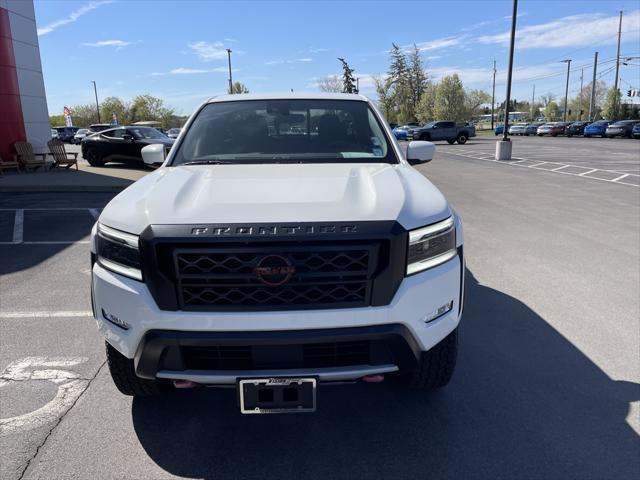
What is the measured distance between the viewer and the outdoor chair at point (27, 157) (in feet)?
53.9

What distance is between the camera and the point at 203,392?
3.24m

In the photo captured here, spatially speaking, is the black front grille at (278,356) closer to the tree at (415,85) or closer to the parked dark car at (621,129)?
the parked dark car at (621,129)

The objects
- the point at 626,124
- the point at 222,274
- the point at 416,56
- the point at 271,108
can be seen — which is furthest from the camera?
the point at 416,56

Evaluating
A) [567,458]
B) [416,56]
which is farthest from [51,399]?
[416,56]

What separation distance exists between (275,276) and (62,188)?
12.5 m

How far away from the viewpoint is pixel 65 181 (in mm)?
14047

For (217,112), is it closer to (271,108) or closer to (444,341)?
(271,108)

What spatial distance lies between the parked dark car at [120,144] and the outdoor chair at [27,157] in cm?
266

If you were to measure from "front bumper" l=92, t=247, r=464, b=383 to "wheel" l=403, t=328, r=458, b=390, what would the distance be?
22cm

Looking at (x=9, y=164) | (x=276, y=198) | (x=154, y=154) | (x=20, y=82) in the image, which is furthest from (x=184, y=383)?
(x=20, y=82)

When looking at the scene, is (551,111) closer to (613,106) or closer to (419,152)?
(613,106)

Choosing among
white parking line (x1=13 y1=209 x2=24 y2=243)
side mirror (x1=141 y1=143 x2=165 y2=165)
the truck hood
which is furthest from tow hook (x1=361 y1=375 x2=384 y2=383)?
white parking line (x1=13 y1=209 x2=24 y2=243)

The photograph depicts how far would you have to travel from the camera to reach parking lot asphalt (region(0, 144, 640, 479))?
2543 mm

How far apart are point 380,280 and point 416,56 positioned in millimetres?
94721
